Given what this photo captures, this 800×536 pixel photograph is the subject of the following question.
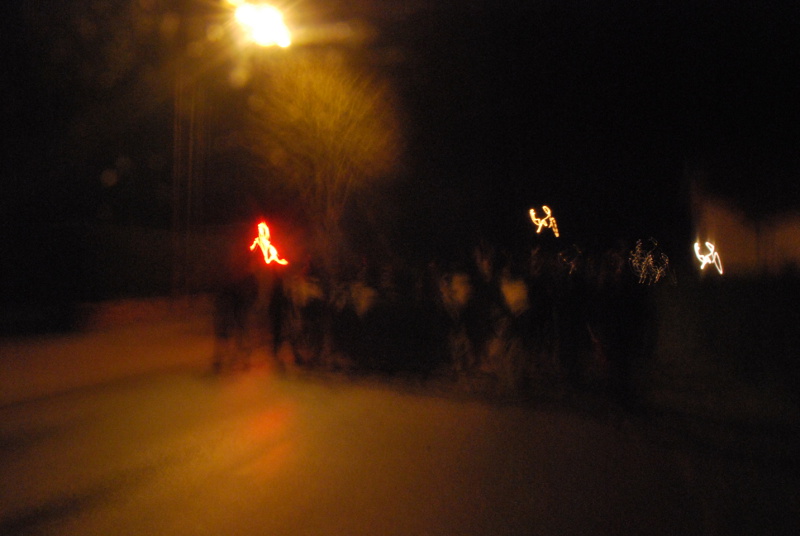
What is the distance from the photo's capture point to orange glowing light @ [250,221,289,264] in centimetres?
1030

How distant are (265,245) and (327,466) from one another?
190 inches

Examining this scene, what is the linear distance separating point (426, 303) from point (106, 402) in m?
4.08

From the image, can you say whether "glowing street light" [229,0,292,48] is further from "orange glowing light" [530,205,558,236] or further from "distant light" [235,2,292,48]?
"orange glowing light" [530,205,558,236]

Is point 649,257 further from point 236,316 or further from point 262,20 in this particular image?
point 262,20

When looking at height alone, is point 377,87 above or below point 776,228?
above

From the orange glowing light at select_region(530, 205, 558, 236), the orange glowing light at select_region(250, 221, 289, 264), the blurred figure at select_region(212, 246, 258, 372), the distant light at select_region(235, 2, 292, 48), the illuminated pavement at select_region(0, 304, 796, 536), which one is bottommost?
the illuminated pavement at select_region(0, 304, 796, 536)

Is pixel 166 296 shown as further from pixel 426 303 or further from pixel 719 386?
pixel 719 386

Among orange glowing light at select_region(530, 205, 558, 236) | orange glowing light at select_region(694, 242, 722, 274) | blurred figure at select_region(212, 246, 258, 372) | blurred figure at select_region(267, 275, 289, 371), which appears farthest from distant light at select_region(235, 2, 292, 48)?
orange glowing light at select_region(694, 242, 722, 274)

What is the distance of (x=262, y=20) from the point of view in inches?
415

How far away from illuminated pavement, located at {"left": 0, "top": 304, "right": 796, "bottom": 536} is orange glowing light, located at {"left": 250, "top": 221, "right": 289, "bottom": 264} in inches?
75.1

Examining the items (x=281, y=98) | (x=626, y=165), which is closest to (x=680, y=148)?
(x=626, y=165)

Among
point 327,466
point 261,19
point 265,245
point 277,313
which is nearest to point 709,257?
point 277,313

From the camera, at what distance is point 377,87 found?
14375 millimetres

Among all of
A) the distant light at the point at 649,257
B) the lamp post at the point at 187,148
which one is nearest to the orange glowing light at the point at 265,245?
the lamp post at the point at 187,148
